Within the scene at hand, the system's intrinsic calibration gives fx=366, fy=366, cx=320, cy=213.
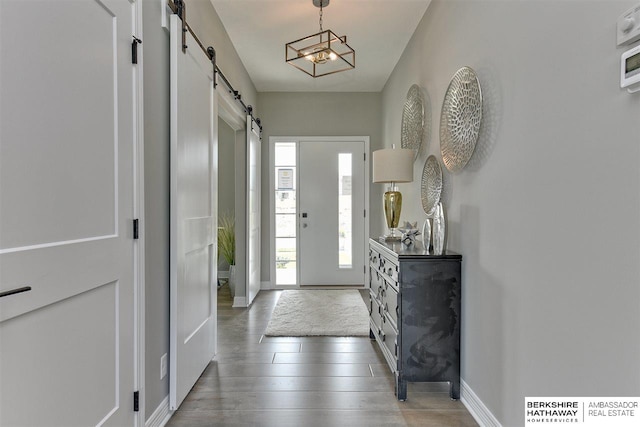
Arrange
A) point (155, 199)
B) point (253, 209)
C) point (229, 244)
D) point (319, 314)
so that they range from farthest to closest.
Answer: point (229, 244) < point (253, 209) < point (319, 314) < point (155, 199)

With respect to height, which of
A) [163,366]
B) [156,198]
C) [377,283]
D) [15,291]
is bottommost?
[163,366]

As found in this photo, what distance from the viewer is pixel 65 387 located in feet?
4.00

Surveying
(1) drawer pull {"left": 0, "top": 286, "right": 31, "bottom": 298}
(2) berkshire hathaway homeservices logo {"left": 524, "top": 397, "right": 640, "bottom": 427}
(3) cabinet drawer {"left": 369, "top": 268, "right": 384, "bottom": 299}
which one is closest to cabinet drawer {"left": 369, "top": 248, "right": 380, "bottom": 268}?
(3) cabinet drawer {"left": 369, "top": 268, "right": 384, "bottom": 299}

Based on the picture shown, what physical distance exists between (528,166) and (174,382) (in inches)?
80.8

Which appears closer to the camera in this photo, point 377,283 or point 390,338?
point 390,338

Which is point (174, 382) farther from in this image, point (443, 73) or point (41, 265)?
point (443, 73)

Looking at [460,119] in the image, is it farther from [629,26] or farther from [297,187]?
[297,187]

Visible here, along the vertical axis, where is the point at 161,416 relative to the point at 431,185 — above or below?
below

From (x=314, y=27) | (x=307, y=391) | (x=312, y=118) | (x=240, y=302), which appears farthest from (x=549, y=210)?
(x=312, y=118)

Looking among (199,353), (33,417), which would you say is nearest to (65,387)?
(33,417)

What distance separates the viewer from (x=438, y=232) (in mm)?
2342

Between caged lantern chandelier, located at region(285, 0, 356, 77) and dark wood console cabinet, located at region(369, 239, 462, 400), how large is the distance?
164cm

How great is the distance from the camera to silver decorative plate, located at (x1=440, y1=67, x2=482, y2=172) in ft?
6.61

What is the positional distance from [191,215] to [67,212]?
1.03 metres
